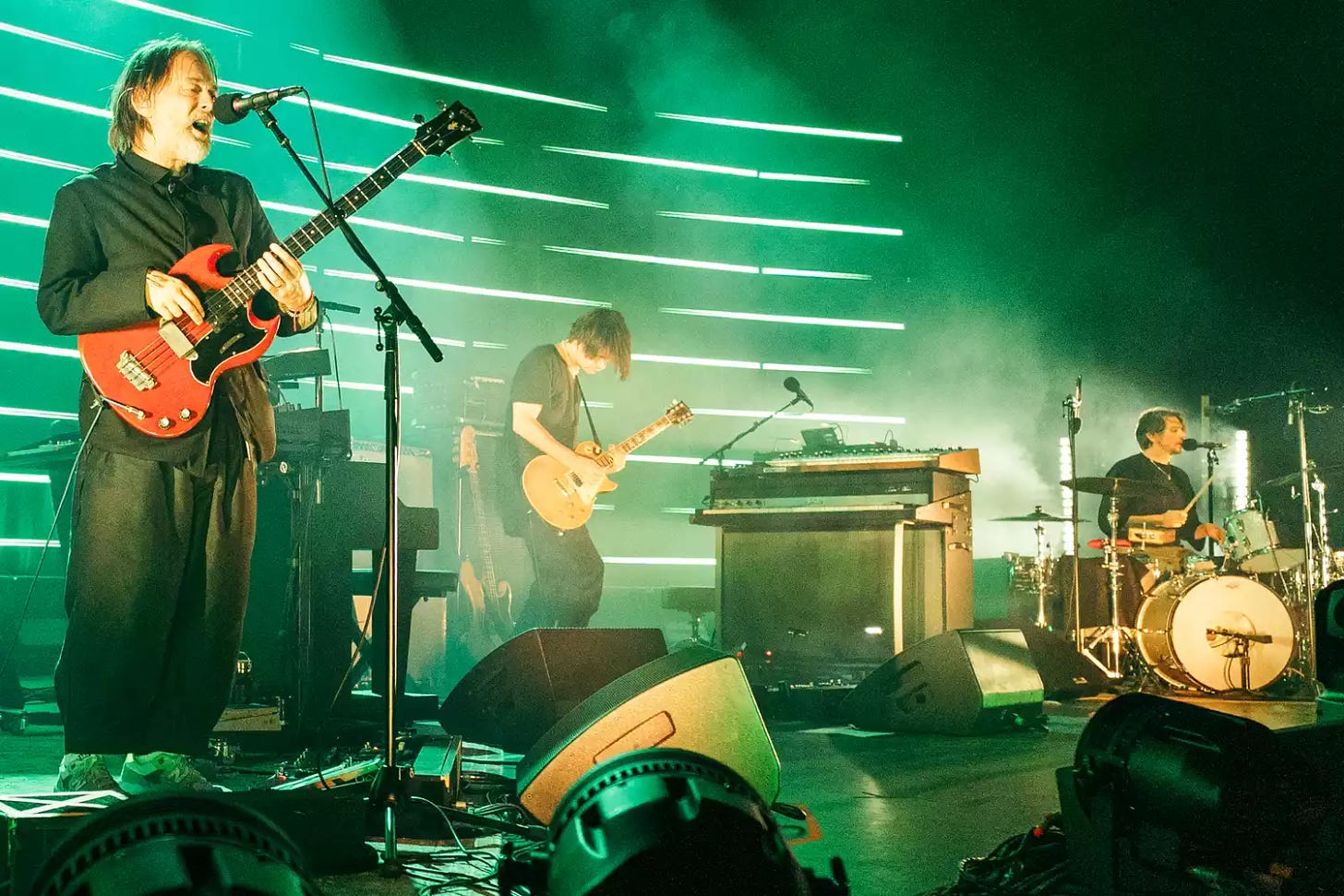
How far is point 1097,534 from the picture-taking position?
955cm

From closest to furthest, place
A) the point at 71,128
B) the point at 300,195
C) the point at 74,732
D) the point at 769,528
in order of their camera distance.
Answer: the point at 74,732
the point at 769,528
the point at 71,128
the point at 300,195

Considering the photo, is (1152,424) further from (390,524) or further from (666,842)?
(666,842)

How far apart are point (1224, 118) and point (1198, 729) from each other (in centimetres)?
811

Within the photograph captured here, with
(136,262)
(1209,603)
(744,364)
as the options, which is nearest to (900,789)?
(136,262)

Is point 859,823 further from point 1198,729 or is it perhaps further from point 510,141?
point 510,141

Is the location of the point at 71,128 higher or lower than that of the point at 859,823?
Result: higher

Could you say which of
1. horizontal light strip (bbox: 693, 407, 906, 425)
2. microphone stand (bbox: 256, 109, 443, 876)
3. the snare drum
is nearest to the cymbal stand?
the snare drum

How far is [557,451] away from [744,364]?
4.43 meters

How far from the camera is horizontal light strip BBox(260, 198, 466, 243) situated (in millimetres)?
7473

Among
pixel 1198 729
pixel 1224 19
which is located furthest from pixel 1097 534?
→ pixel 1198 729

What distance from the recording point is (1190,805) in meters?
1.87

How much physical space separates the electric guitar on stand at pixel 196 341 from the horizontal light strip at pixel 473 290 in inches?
200

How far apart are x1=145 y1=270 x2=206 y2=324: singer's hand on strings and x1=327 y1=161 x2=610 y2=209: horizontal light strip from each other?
17.9 feet

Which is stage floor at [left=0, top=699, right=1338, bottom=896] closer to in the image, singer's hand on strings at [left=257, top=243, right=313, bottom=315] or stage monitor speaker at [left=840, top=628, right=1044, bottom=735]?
stage monitor speaker at [left=840, top=628, right=1044, bottom=735]
